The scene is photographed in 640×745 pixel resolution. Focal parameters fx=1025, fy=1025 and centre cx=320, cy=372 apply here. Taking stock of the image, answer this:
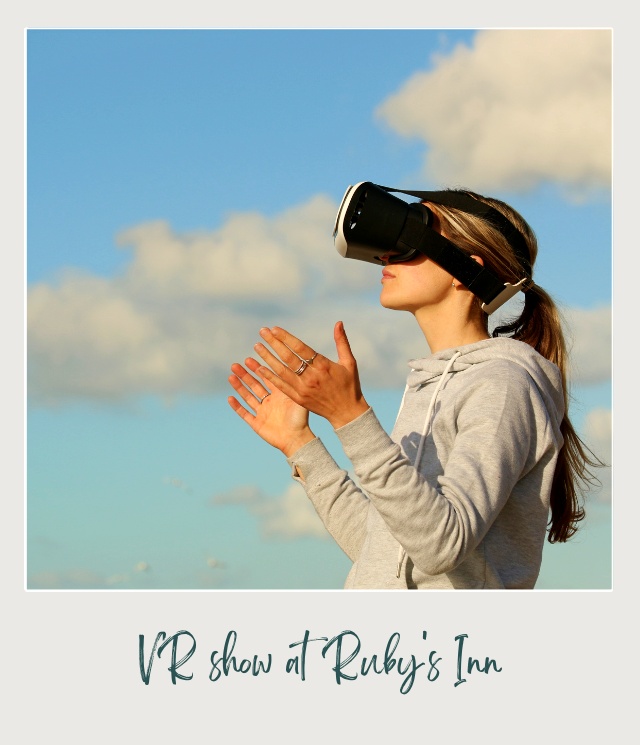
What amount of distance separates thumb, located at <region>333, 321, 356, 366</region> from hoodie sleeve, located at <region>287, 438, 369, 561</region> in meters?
1.34

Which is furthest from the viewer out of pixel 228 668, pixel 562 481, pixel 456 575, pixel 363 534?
pixel 363 534

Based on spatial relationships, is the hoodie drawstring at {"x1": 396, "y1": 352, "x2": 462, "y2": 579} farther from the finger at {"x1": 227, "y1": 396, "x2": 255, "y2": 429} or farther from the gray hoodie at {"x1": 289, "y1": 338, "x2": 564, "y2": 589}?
the finger at {"x1": 227, "y1": 396, "x2": 255, "y2": 429}

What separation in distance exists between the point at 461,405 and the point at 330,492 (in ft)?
3.42

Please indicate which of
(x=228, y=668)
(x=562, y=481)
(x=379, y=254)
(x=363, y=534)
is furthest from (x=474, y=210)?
(x=228, y=668)

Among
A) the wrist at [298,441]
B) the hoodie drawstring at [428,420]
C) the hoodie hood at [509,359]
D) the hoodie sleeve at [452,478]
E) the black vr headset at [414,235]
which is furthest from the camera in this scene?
the wrist at [298,441]

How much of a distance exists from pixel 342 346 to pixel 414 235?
0.90 metres

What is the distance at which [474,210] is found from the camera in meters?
4.09

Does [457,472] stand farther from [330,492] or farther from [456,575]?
[330,492]

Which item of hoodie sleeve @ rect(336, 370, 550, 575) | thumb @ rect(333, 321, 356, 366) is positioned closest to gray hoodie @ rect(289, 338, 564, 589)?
hoodie sleeve @ rect(336, 370, 550, 575)

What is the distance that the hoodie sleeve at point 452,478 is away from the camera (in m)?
2.99

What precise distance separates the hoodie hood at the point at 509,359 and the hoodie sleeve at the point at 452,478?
26cm

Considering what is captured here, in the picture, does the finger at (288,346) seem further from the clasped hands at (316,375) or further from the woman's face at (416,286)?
the woman's face at (416,286)

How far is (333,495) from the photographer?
442 cm

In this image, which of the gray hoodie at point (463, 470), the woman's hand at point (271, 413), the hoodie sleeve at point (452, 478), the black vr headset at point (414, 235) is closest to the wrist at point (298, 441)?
the woman's hand at point (271, 413)
